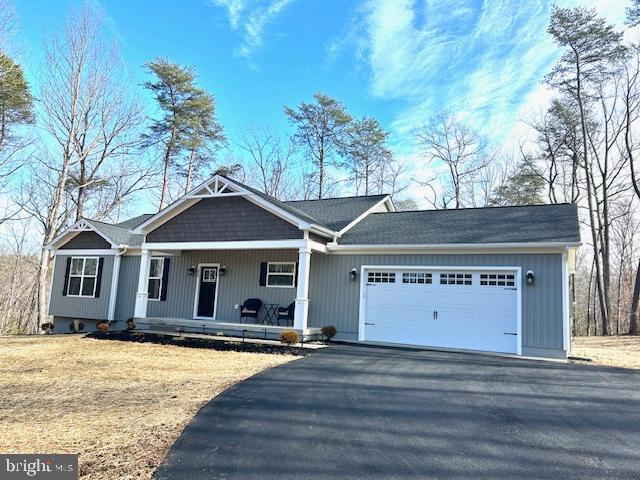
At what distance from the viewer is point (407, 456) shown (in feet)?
13.2

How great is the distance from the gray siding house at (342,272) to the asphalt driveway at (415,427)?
9.98 ft

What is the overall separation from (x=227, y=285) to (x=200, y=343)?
323 centimetres

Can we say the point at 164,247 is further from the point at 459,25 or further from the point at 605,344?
the point at 605,344

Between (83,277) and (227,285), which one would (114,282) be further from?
(227,285)

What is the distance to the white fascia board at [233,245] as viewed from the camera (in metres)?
12.2

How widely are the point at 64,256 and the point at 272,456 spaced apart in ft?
52.9

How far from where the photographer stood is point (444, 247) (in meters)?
11.5

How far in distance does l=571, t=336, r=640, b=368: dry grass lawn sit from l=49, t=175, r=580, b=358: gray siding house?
1227 mm

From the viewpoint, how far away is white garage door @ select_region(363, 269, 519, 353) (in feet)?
35.6

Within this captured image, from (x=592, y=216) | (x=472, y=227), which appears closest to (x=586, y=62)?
(x=592, y=216)

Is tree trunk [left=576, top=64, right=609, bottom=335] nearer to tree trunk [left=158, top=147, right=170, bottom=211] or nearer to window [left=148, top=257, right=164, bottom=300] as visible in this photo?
window [left=148, top=257, right=164, bottom=300]

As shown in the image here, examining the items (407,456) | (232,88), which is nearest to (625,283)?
(232,88)

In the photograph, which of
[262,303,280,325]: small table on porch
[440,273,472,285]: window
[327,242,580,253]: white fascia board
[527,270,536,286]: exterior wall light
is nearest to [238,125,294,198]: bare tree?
[262,303,280,325]: small table on porch

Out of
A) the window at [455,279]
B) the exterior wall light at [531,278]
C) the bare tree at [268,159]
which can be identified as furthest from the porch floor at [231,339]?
the bare tree at [268,159]
